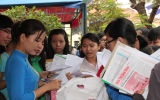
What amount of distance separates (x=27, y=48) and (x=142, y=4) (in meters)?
7.46

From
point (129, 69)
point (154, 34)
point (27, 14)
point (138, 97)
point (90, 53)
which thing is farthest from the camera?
point (27, 14)

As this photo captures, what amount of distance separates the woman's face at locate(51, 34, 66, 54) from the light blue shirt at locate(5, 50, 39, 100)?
114 centimetres

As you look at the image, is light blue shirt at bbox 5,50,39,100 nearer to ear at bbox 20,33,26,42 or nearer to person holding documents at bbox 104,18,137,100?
ear at bbox 20,33,26,42

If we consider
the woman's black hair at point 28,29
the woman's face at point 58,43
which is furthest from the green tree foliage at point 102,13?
the woman's black hair at point 28,29

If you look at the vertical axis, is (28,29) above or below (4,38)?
above

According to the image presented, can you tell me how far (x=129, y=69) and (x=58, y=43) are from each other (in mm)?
1507

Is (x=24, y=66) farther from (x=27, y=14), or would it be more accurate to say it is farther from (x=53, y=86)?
(x=27, y=14)

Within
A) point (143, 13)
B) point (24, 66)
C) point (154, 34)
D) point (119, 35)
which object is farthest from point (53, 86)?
point (143, 13)

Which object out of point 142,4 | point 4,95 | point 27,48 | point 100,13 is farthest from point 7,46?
point 100,13

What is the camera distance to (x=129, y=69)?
1.44 metres

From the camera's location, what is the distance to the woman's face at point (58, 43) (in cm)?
284

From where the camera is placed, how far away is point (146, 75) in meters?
1.42

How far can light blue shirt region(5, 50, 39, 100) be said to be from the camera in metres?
1.53

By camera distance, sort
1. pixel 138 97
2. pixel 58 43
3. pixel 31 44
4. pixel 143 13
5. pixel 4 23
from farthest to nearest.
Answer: pixel 143 13 → pixel 58 43 → pixel 4 23 → pixel 31 44 → pixel 138 97
